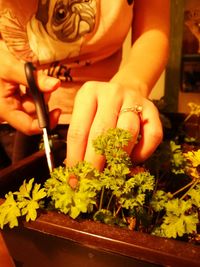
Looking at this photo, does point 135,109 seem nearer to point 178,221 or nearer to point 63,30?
point 178,221

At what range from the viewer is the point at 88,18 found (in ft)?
2.33

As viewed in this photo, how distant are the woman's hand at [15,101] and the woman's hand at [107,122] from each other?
0.37ft

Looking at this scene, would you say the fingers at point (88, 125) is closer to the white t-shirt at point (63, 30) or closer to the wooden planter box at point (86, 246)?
the wooden planter box at point (86, 246)

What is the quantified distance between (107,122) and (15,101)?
0.75 feet

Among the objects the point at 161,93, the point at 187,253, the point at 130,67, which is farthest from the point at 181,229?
the point at 161,93

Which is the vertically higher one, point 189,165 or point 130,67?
point 130,67

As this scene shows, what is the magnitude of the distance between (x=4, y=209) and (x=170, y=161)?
311 millimetres

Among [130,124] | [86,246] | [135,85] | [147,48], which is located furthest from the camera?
[147,48]

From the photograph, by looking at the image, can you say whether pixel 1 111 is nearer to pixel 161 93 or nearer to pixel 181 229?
pixel 181 229

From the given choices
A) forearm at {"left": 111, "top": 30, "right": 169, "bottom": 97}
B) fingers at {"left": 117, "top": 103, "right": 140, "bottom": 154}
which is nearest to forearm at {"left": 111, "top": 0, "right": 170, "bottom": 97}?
forearm at {"left": 111, "top": 30, "right": 169, "bottom": 97}

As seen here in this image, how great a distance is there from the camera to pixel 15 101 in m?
0.59

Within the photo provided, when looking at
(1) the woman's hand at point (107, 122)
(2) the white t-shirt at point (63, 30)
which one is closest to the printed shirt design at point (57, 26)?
(2) the white t-shirt at point (63, 30)

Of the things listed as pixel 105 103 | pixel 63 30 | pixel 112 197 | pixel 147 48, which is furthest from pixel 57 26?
pixel 112 197

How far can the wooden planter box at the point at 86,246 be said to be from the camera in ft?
1.05
